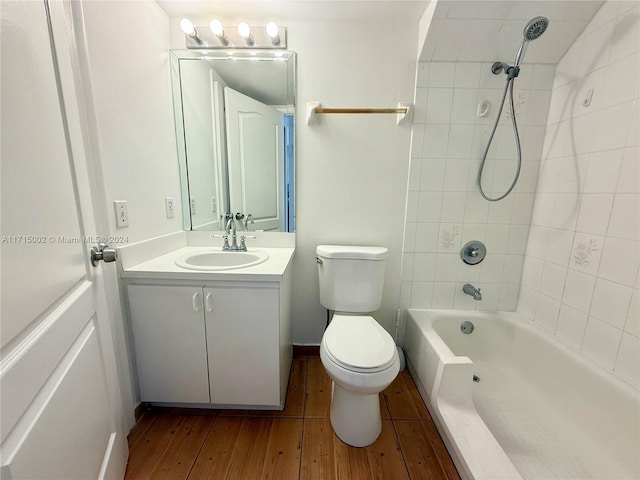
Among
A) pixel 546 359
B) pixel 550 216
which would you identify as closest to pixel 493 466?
pixel 546 359

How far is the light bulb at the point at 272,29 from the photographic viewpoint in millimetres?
1400

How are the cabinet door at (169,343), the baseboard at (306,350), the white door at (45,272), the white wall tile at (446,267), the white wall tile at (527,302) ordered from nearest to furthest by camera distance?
1. the white door at (45,272)
2. the cabinet door at (169,343)
3. the white wall tile at (527,302)
4. the white wall tile at (446,267)
5. the baseboard at (306,350)

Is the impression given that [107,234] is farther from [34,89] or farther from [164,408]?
[164,408]

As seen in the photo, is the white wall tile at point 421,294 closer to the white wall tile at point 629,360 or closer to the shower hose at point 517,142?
the shower hose at point 517,142

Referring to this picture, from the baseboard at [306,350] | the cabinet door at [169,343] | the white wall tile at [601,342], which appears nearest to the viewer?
the white wall tile at [601,342]

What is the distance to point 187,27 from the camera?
1380 mm

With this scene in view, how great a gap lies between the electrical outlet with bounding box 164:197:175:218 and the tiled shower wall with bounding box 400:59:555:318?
142 centimetres

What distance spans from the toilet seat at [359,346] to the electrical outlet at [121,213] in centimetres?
107

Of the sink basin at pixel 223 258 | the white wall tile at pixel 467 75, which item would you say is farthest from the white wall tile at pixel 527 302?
the sink basin at pixel 223 258

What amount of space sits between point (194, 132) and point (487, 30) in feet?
5.45

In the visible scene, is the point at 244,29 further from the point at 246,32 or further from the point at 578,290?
the point at 578,290

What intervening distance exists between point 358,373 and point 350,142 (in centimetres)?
124

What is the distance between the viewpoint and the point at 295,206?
167 centimetres

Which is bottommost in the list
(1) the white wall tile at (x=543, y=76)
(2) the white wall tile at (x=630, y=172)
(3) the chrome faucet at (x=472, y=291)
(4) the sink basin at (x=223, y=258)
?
(3) the chrome faucet at (x=472, y=291)
